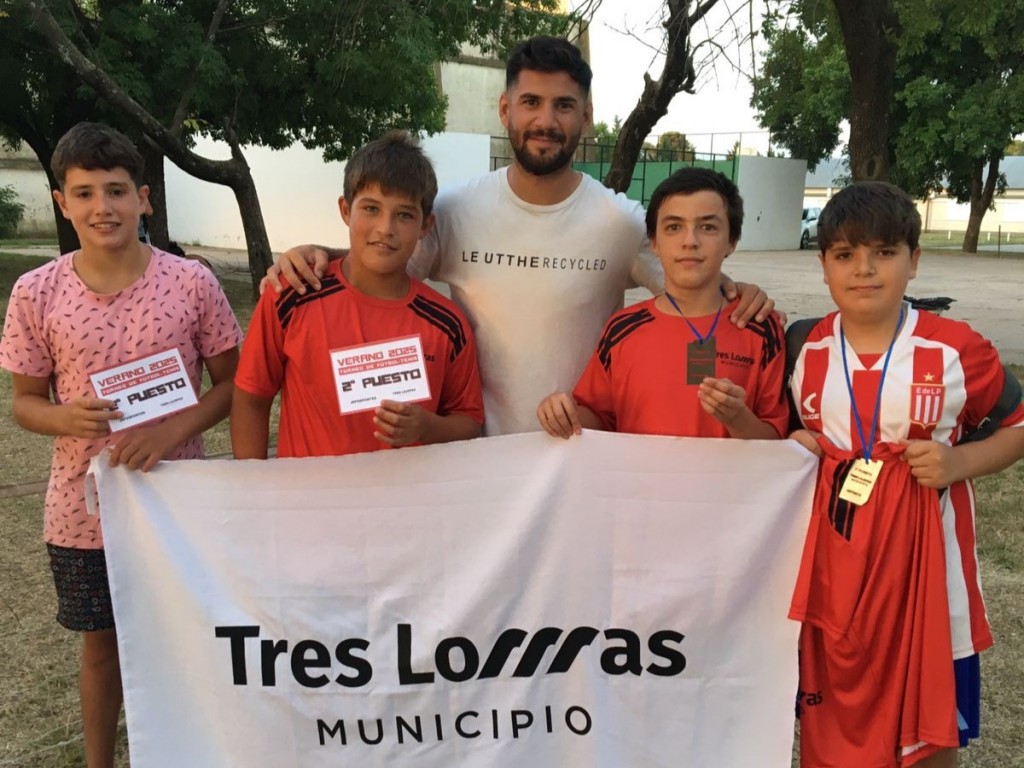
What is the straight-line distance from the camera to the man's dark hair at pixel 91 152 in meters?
2.37

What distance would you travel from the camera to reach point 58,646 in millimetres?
3787

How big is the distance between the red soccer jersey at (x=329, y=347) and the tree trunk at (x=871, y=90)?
623 cm

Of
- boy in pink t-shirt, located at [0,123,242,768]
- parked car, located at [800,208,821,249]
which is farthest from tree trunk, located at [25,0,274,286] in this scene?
parked car, located at [800,208,821,249]

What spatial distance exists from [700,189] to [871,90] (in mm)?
6179

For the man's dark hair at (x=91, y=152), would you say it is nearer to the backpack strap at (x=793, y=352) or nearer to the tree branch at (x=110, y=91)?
the backpack strap at (x=793, y=352)

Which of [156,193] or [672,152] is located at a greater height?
[672,152]

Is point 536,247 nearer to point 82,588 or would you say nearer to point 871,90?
point 82,588

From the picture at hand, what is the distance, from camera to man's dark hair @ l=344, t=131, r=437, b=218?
7.84 feet

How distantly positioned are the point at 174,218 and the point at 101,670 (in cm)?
3380

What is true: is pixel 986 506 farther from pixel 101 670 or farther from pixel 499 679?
pixel 101 670

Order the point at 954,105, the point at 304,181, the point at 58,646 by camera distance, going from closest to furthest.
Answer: the point at 58,646 → the point at 954,105 → the point at 304,181

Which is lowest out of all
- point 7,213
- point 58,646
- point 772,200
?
point 58,646

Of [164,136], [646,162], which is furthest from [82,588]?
[646,162]

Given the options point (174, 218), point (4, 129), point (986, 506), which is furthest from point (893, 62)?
point (174, 218)
